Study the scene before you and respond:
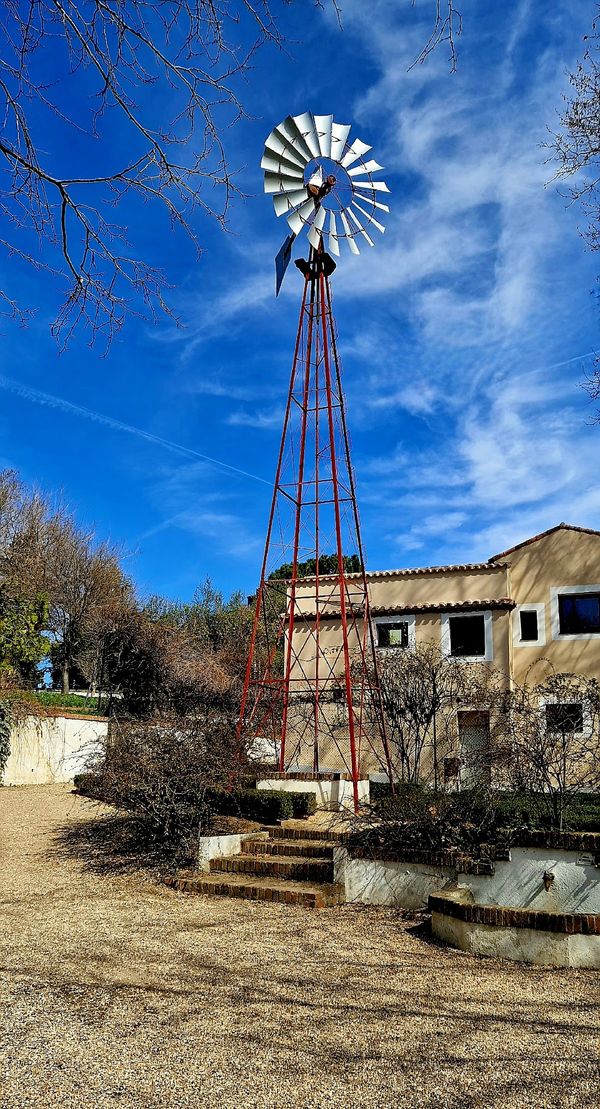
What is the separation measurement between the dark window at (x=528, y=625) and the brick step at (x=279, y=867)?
13273 mm

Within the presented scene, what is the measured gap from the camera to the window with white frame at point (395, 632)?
71.1 ft

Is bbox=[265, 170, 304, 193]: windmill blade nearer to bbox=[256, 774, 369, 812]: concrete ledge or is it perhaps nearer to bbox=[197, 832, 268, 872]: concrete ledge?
bbox=[256, 774, 369, 812]: concrete ledge

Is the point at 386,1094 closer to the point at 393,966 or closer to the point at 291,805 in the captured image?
the point at 393,966

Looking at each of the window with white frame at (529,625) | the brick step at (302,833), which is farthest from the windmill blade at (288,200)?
the window with white frame at (529,625)

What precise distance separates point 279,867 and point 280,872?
57mm

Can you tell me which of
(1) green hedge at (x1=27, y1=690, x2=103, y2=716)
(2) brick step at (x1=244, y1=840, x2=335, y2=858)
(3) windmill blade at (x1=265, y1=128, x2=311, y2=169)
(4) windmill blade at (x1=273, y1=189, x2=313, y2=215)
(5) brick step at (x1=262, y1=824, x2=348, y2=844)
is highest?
(3) windmill blade at (x1=265, y1=128, x2=311, y2=169)

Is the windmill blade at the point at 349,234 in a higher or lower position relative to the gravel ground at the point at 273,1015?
higher

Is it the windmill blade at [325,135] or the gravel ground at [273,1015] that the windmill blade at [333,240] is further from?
the gravel ground at [273,1015]

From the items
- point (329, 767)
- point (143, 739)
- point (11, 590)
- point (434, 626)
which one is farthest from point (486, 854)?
point (11, 590)

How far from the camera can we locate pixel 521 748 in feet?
27.2

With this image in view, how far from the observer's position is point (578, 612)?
838 inches

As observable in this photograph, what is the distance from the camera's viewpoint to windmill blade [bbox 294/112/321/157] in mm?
13641

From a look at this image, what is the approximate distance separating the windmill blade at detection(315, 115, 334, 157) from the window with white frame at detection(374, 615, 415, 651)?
11939mm

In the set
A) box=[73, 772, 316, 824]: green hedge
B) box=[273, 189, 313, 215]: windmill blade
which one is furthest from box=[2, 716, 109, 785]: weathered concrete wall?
box=[273, 189, 313, 215]: windmill blade
